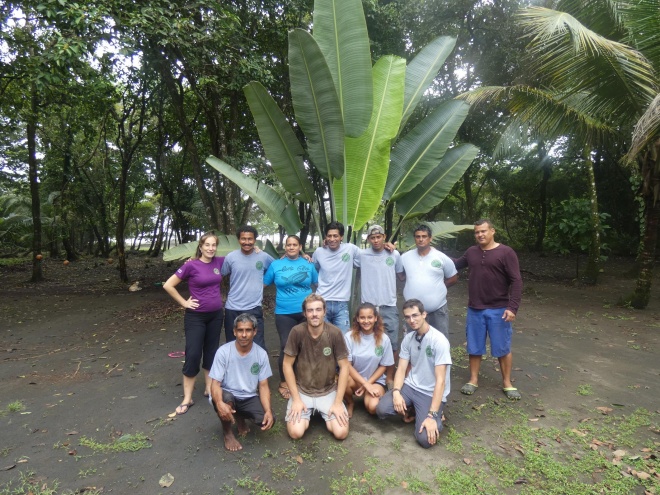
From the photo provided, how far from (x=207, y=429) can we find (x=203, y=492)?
80 centimetres

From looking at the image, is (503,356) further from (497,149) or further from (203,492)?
(497,149)

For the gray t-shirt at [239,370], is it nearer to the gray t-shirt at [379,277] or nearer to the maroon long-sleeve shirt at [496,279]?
the gray t-shirt at [379,277]

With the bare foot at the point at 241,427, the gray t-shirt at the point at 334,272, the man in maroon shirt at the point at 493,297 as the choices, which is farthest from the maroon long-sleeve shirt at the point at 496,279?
the bare foot at the point at 241,427

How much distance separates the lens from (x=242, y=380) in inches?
125

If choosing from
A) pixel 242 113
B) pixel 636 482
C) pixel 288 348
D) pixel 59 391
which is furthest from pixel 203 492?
pixel 242 113

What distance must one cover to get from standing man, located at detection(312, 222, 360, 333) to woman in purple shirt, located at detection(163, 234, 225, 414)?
1049mm

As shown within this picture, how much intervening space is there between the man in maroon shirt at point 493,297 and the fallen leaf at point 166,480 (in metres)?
2.84

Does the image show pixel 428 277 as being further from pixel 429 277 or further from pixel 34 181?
pixel 34 181

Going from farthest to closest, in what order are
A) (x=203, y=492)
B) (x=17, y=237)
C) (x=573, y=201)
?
1. (x=17, y=237)
2. (x=573, y=201)
3. (x=203, y=492)

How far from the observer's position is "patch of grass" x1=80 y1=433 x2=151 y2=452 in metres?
3.05

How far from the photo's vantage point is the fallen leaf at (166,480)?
2639 millimetres

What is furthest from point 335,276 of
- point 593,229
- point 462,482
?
point 593,229

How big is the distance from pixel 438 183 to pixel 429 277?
5.91 feet

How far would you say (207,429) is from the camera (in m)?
3.35
